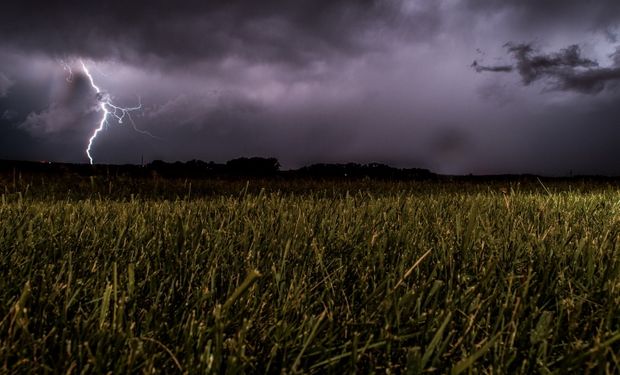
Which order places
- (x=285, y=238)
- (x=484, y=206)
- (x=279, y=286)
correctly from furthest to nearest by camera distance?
1. (x=484, y=206)
2. (x=285, y=238)
3. (x=279, y=286)

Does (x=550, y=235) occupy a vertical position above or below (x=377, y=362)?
above

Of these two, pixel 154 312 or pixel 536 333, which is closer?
pixel 536 333

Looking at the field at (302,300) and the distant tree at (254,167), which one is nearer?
the field at (302,300)

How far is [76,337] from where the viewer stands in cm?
113

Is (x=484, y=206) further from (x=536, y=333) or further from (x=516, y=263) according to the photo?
(x=536, y=333)

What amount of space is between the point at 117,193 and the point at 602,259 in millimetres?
5847

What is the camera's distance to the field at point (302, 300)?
1038mm

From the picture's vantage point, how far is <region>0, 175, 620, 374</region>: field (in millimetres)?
1038

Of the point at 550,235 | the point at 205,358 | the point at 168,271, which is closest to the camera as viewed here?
the point at 205,358

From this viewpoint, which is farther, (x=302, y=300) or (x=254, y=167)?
(x=254, y=167)

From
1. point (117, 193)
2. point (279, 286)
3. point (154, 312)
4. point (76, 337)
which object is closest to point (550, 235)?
point (279, 286)

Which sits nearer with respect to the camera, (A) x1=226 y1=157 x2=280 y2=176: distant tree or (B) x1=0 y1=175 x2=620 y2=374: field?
(B) x1=0 y1=175 x2=620 y2=374: field

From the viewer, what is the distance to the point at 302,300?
1.39 meters

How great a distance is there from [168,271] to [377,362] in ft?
2.76
